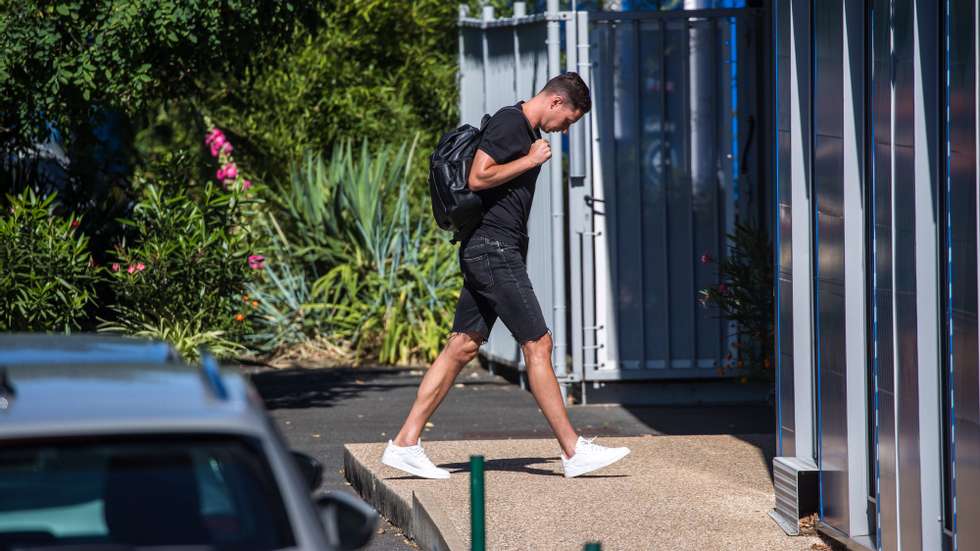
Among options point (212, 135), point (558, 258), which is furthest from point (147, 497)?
point (212, 135)

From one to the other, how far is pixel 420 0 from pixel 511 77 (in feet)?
15.6

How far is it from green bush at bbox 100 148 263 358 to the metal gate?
2.39 metres

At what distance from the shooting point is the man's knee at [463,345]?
7664 mm

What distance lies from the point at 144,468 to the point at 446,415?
26.0 feet

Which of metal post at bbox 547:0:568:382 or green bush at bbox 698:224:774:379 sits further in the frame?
metal post at bbox 547:0:568:382

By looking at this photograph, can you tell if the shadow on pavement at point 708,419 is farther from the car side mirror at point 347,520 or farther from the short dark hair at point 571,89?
the car side mirror at point 347,520

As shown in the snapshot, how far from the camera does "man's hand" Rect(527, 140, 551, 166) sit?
7.42 metres

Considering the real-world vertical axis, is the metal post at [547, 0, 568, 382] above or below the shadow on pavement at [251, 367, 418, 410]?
above

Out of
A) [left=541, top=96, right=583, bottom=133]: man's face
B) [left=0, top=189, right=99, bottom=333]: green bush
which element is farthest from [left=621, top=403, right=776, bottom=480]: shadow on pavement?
[left=0, top=189, right=99, bottom=333]: green bush

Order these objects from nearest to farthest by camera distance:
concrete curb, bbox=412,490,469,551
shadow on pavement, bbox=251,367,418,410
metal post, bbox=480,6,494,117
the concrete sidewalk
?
concrete curb, bbox=412,490,469,551 → the concrete sidewalk → shadow on pavement, bbox=251,367,418,410 → metal post, bbox=480,6,494,117

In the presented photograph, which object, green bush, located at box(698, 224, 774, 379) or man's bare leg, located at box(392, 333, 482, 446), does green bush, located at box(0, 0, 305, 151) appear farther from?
man's bare leg, located at box(392, 333, 482, 446)

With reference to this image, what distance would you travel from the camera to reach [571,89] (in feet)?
24.8

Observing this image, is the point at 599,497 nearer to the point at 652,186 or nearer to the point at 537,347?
the point at 537,347

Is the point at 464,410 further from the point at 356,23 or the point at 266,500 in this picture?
the point at 266,500
